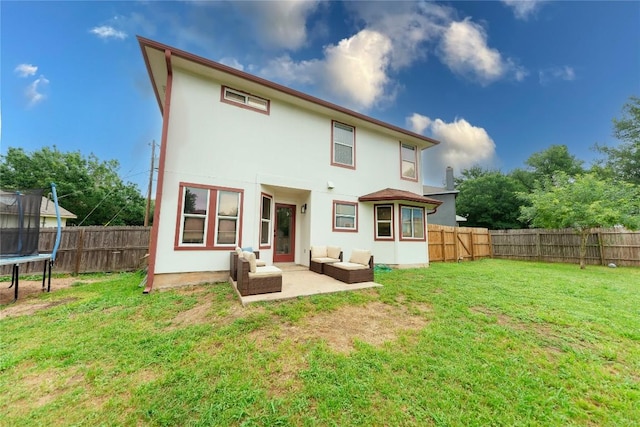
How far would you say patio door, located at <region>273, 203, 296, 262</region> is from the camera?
8711mm

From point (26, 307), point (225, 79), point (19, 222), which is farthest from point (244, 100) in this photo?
point (26, 307)

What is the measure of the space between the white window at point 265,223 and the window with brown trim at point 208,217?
0.83 metres

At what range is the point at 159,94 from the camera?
7914mm

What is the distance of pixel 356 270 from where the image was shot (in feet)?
20.3

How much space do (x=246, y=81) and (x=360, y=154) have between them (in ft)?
16.5

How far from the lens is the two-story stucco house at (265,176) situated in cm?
625

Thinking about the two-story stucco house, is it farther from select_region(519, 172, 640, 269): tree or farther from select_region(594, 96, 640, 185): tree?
select_region(594, 96, 640, 185): tree

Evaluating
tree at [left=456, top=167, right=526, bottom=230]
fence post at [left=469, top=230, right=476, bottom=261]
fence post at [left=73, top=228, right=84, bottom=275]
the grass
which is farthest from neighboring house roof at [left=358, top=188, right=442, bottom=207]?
tree at [left=456, top=167, right=526, bottom=230]

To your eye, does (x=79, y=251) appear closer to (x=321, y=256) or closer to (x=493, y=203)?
(x=321, y=256)

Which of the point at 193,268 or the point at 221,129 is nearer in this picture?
the point at 193,268

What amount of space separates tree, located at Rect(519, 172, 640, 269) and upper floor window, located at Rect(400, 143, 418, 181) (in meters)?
7.00

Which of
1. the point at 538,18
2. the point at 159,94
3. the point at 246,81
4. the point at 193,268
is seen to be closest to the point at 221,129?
the point at 246,81

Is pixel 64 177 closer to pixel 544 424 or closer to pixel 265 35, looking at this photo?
pixel 265 35

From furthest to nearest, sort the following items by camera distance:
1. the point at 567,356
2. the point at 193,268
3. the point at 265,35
Answer: the point at 265,35 < the point at 193,268 < the point at 567,356
